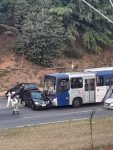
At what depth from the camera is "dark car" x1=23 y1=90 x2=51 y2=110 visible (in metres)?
39.2

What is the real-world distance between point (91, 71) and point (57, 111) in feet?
17.7

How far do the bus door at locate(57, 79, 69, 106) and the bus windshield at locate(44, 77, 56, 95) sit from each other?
478 mm

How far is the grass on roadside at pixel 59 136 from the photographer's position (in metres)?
27.2

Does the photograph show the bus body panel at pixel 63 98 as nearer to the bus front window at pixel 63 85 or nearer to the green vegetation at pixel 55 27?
the bus front window at pixel 63 85

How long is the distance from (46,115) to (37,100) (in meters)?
2.82

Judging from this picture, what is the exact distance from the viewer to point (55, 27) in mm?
55812

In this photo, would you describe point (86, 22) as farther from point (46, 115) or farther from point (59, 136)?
point (59, 136)

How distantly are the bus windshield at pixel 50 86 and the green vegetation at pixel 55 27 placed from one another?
14.0 meters

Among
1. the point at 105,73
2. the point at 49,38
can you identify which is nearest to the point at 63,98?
the point at 105,73

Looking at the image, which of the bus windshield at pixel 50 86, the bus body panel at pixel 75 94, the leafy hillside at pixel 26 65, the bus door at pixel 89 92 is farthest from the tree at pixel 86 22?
the bus body panel at pixel 75 94

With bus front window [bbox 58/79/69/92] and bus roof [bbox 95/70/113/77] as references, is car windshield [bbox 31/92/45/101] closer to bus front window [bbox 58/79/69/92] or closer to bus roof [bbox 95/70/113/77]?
bus front window [bbox 58/79/69/92]

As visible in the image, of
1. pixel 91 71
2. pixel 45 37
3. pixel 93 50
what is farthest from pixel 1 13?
pixel 91 71

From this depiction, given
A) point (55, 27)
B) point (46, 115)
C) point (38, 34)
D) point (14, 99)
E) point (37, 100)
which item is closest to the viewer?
point (46, 115)

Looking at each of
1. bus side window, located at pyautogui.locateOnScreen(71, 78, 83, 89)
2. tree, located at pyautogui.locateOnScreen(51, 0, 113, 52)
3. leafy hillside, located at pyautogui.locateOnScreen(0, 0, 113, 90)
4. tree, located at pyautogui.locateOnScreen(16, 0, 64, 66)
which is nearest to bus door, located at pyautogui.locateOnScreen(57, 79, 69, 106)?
bus side window, located at pyautogui.locateOnScreen(71, 78, 83, 89)
